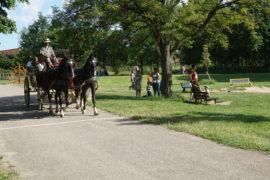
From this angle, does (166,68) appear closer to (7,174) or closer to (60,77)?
(60,77)

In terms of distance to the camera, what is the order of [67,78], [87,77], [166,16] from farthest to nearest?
[166,16] < [87,77] < [67,78]

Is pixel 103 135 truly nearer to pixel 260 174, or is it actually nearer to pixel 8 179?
pixel 8 179

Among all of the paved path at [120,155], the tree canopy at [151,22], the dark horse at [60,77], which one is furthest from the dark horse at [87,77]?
the tree canopy at [151,22]

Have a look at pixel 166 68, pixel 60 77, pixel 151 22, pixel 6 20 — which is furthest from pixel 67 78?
pixel 166 68

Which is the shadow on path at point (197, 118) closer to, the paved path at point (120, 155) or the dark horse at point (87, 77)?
the paved path at point (120, 155)

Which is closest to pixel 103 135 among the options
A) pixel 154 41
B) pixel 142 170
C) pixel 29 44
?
pixel 142 170

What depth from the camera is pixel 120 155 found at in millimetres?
6543

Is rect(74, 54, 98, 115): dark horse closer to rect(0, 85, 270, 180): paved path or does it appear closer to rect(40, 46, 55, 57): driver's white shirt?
rect(40, 46, 55, 57): driver's white shirt

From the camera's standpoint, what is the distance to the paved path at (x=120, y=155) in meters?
5.39

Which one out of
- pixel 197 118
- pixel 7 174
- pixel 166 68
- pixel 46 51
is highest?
pixel 46 51

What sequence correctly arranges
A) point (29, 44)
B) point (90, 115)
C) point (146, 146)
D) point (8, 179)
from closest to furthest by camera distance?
1. point (8, 179)
2. point (146, 146)
3. point (90, 115)
4. point (29, 44)

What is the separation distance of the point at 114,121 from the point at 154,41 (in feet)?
34.5

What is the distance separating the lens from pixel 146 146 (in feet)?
23.8

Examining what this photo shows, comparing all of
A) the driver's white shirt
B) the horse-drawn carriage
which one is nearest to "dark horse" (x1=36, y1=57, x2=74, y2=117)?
the horse-drawn carriage
